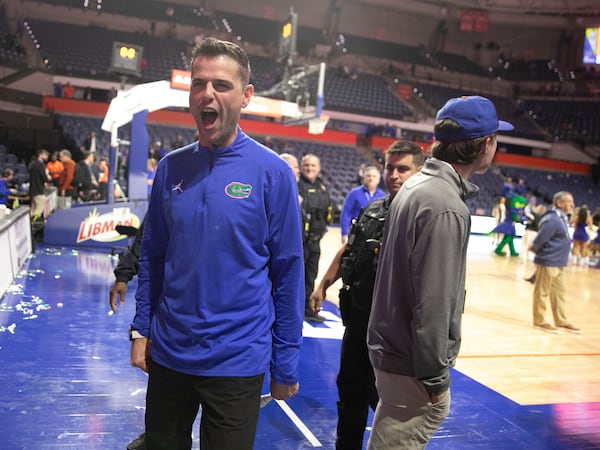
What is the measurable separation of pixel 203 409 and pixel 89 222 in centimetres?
925

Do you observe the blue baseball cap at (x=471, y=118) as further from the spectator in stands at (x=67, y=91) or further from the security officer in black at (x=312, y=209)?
→ the spectator in stands at (x=67, y=91)

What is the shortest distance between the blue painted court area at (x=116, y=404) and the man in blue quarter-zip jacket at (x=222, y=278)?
1729mm

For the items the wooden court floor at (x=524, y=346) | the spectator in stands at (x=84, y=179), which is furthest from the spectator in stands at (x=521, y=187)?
the spectator in stands at (x=84, y=179)

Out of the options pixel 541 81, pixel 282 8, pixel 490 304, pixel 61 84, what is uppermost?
pixel 282 8

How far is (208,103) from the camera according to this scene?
175 centimetres

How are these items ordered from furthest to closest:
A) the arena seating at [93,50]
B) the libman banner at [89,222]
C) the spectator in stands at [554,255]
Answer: the arena seating at [93,50] < the libman banner at [89,222] < the spectator in stands at [554,255]

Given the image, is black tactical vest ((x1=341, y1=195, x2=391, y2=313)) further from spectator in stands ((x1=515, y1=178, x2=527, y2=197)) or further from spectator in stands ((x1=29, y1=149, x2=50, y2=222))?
spectator in stands ((x1=515, y1=178, x2=527, y2=197))

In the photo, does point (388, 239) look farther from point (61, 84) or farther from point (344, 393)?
point (61, 84)

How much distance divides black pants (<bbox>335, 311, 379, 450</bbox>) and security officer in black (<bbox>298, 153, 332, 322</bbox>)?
3111mm

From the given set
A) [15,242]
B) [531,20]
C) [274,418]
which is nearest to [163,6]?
[531,20]

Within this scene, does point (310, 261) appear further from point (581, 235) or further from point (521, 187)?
point (521, 187)

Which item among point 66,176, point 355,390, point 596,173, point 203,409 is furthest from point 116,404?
point 596,173

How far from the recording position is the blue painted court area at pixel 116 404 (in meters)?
3.37

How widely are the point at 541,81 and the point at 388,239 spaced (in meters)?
36.4
